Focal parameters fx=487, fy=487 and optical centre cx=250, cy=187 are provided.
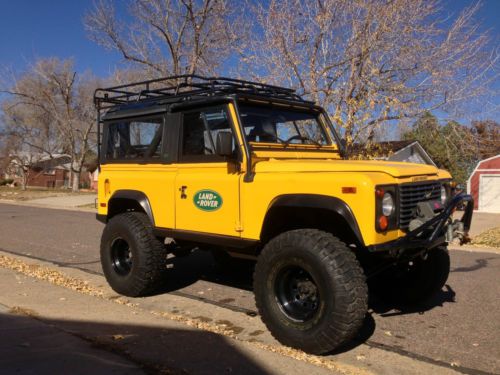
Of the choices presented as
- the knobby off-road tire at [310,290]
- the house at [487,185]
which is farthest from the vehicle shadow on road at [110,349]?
the house at [487,185]

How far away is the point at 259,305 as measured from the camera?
14.5ft

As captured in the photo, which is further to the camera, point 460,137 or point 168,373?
point 460,137

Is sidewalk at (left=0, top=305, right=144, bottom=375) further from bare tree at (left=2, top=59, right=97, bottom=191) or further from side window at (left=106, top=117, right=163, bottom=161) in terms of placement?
bare tree at (left=2, top=59, right=97, bottom=191)

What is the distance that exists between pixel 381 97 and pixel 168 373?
12081 millimetres

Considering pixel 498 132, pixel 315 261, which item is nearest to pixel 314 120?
pixel 315 261

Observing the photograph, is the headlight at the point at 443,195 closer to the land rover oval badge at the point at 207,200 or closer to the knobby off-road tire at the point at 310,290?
the knobby off-road tire at the point at 310,290

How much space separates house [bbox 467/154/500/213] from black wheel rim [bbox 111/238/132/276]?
68.0ft

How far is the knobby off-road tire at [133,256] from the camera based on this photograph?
567cm

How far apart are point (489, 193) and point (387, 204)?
22019 mm

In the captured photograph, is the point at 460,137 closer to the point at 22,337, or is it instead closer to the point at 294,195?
the point at 294,195

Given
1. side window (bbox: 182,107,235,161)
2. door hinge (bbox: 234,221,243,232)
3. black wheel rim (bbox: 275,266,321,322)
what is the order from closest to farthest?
black wheel rim (bbox: 275,266,321,322) → door hinge (bbox: 234,221,243,232) → side window (bbox: 182,107,235,161)

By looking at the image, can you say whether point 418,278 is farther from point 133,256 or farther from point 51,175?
point 51,175

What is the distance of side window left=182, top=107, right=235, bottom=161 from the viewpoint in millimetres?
5109

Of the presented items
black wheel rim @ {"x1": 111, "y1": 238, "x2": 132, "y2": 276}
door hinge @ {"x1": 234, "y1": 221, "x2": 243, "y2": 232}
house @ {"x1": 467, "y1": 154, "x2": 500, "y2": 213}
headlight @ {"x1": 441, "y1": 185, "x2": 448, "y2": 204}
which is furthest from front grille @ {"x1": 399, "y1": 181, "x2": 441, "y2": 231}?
house @ {"x1": 467, "y1": 154, "x2": 500, "y2": 213}
